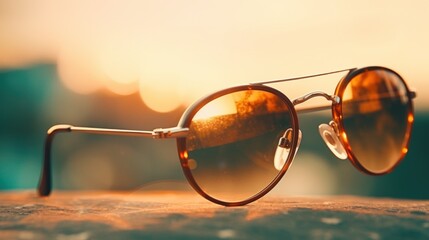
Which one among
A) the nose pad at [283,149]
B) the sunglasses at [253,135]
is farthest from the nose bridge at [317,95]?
the nose pad at [283,149]

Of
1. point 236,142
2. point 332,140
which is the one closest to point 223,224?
point 236,142

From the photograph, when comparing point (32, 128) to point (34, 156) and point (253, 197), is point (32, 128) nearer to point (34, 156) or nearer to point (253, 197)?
point (34, 156)

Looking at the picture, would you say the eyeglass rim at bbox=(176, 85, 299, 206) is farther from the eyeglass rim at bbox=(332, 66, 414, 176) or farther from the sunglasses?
the eyeglass rim at bbox=(332, 66, 414, 176)

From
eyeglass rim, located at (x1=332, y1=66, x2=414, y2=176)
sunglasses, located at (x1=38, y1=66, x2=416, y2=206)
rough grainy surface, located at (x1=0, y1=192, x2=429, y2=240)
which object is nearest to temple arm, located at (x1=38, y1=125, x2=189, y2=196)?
sunglasses, located at (x1=38, y1=66, x2=416, y2=206)

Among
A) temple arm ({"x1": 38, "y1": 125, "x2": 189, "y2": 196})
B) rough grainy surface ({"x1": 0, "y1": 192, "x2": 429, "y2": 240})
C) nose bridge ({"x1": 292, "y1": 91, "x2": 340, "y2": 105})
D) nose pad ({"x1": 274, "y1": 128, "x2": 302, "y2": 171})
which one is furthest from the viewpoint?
nose bridge ({"x1": 292, "y1": 91, "x2": 340, "y2": 105})

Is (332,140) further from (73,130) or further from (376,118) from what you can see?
(73,130)

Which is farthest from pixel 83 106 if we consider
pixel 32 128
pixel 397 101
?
pixel 397 101
